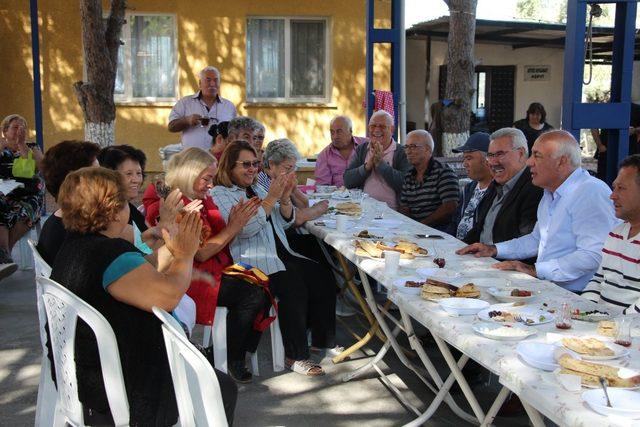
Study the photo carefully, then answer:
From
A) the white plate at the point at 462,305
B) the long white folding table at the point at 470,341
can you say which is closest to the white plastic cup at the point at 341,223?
the long white folding table at the point at 470,341

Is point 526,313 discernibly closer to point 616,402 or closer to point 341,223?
point 616,402

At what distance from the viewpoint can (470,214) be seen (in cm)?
496

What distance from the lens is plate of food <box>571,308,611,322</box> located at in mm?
2566

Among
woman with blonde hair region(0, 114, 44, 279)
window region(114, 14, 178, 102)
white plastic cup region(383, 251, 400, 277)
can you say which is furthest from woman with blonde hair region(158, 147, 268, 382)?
window region(114, 14, 178, 102)

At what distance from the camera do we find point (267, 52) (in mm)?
12078

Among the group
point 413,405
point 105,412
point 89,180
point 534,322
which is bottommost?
point 413,405

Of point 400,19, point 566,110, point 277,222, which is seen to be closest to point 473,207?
point 566,110

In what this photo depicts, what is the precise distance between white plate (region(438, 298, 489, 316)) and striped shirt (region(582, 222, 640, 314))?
607 millimetres

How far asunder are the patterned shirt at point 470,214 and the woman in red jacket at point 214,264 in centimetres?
159

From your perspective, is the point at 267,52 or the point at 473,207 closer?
the point at 473,207

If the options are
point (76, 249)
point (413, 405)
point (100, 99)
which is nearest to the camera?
point (76, 249)

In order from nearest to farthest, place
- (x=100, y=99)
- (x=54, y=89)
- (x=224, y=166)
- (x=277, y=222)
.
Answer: (x=224, y=166)
(x=277, y=222)
(x=100, y=99)
(x=54, y=89)

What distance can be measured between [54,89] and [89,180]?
977cm

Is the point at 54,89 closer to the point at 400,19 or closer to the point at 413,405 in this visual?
the point at 400,19
